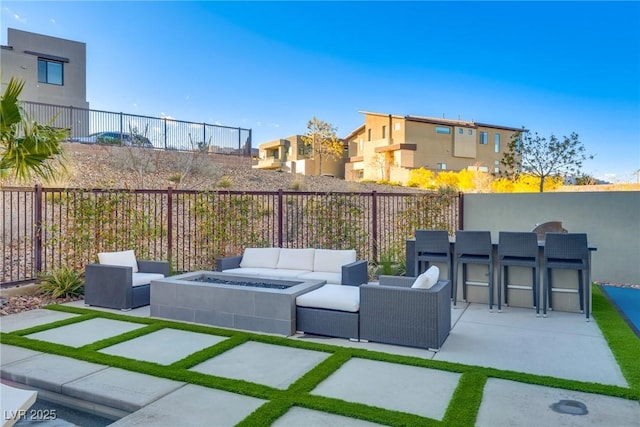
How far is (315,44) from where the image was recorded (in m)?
14.5

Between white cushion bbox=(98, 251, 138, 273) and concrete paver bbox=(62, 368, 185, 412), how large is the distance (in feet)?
10.6

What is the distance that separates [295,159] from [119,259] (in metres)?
29.3

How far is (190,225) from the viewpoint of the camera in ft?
30.5

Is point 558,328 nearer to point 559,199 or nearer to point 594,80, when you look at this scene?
point 559,199

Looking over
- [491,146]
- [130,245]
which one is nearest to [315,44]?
[130,245]

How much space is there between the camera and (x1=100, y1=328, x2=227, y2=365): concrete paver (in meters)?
4.09

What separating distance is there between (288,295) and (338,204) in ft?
15.7

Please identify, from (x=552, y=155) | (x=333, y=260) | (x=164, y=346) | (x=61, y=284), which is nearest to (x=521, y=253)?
(x=333, y=260)

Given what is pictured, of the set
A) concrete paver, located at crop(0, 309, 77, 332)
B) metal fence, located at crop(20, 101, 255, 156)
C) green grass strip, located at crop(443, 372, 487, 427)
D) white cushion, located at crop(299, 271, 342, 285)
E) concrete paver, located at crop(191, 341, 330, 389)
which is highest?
metal fence, located at crop(20, 101, 255, 156)

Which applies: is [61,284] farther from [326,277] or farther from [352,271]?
[352,271]

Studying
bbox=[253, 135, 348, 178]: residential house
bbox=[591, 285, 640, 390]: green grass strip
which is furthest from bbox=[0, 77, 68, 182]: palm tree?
bbox=[253, 135, 348, 178]: residential house

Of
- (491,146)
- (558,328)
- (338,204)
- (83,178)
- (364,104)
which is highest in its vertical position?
(364,104)

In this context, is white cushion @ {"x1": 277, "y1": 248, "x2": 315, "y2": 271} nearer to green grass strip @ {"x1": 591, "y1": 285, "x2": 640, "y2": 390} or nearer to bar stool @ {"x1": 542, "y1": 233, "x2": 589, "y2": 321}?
bar stool @ {"x1": 542, "y1": 233, "x2": 589, "y2": 321}

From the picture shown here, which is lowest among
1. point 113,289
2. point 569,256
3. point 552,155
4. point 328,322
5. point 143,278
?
point 328,322
